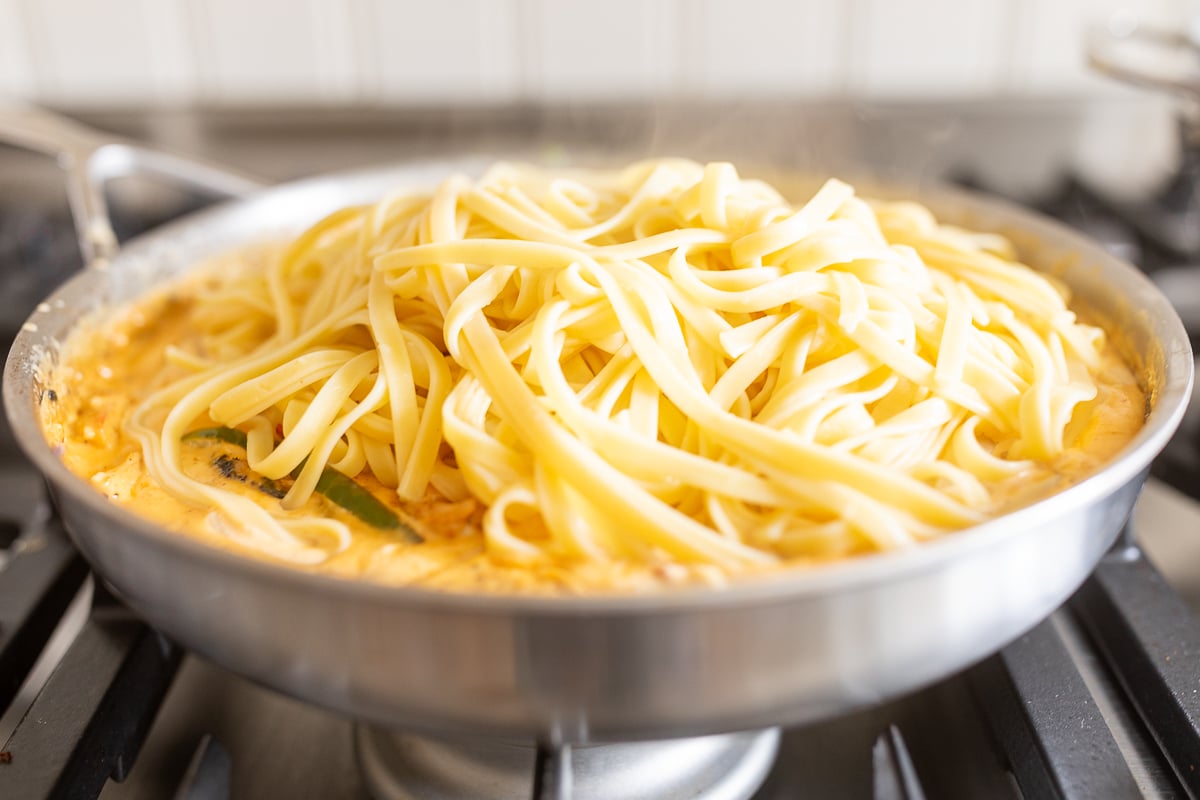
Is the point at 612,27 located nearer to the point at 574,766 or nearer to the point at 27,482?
the point at 27,482

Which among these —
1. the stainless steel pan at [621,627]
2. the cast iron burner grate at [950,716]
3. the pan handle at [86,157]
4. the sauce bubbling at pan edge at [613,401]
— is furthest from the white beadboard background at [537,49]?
the stainless steel pan at [621,627]

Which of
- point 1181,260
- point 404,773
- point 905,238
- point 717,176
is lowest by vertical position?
point 404,773

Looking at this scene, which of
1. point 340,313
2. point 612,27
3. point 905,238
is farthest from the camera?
point 612,27

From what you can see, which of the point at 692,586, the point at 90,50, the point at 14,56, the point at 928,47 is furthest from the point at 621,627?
the point at 14,56

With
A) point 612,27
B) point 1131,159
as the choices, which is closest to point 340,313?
point 612,27

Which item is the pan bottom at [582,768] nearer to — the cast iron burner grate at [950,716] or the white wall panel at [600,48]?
the cast iron burner grate at [950,716]

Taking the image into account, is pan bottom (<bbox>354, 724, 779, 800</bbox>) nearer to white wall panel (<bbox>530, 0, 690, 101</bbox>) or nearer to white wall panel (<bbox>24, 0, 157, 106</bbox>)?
white wall panel (<bbox>530, 0, 690, 101</bbox>)
